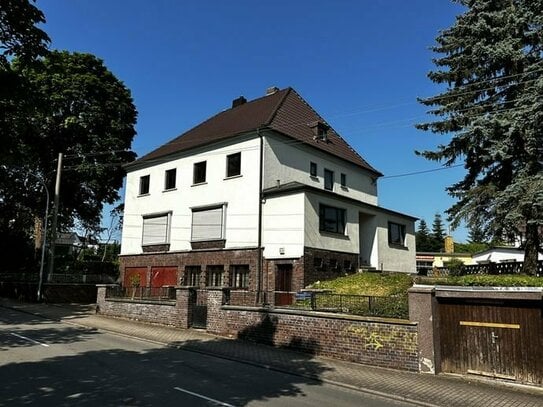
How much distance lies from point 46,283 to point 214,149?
13684 mm

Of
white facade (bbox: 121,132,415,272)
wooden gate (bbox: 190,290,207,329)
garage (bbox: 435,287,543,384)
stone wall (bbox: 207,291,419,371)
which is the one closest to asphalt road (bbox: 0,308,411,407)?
stone wall (bbox: 207,291,419,371)

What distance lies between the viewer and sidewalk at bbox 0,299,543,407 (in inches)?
370

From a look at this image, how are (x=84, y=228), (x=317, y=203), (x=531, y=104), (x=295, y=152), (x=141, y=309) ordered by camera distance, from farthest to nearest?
(x=84, y=228) → (x=295, y=152) → (x=317, y=203) → (x=141, y=309) → (x=531, y=104)

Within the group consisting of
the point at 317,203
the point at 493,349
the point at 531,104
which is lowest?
the point at 493,349

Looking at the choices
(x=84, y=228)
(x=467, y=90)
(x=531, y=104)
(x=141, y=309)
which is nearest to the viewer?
(x=531, y=104)

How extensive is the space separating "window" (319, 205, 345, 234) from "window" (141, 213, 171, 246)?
11.0 metres

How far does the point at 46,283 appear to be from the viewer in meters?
30.8

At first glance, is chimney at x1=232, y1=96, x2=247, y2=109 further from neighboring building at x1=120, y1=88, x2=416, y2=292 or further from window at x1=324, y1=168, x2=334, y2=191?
window at x1=324, y1=168, x2=334, y2=191

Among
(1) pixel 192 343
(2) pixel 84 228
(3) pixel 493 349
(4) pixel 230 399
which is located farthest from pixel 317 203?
(2) pixel 84 228

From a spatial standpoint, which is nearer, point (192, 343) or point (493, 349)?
point (493, 349)

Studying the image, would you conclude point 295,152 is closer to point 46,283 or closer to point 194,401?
point 46,283

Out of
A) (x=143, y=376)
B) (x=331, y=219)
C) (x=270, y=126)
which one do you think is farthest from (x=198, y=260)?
(x=143, y=376)

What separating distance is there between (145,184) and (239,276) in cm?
1191

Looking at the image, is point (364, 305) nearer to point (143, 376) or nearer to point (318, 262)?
point (143, 376)
